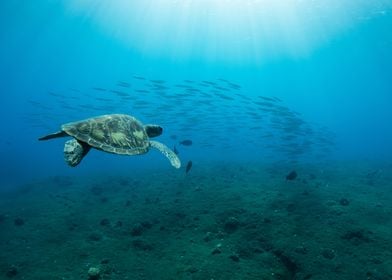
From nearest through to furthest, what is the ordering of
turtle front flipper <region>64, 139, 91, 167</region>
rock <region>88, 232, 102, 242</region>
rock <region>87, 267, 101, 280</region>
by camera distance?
turtle front flipper <region>64, 139, 91, 167</region>, rock <region>87, 267, 101, 280</region>, rock <region>88, 232, 102, 242</region>

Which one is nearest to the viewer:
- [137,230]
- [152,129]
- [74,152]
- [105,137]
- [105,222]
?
[74,152]

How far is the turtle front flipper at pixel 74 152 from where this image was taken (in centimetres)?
576

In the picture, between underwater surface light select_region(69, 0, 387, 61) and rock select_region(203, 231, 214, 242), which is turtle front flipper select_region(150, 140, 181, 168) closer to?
rock select_region(203, 231, 214, 242)

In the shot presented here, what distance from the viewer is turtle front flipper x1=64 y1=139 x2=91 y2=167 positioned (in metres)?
5.76

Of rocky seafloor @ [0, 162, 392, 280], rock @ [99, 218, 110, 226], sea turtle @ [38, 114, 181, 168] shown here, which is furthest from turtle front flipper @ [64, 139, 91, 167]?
rock @ [99, 218, 110, 226]

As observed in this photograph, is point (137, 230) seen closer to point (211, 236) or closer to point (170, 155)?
point (211, 236)

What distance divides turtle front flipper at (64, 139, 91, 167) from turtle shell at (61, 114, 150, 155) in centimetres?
16

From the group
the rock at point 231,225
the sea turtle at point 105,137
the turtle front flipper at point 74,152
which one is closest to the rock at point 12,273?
the sea turtle at point 105,137

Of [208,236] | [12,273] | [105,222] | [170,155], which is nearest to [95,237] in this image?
[105,222]

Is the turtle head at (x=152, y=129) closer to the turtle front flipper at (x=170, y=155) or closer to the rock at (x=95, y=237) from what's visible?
the turtle front flipper at (x=170, y=155)

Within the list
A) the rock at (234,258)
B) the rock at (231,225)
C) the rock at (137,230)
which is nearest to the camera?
the rock at (234,258)

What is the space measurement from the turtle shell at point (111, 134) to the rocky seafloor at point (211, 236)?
3577 millimetres

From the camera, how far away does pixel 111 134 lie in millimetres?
7051

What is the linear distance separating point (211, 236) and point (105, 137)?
16.6ft
